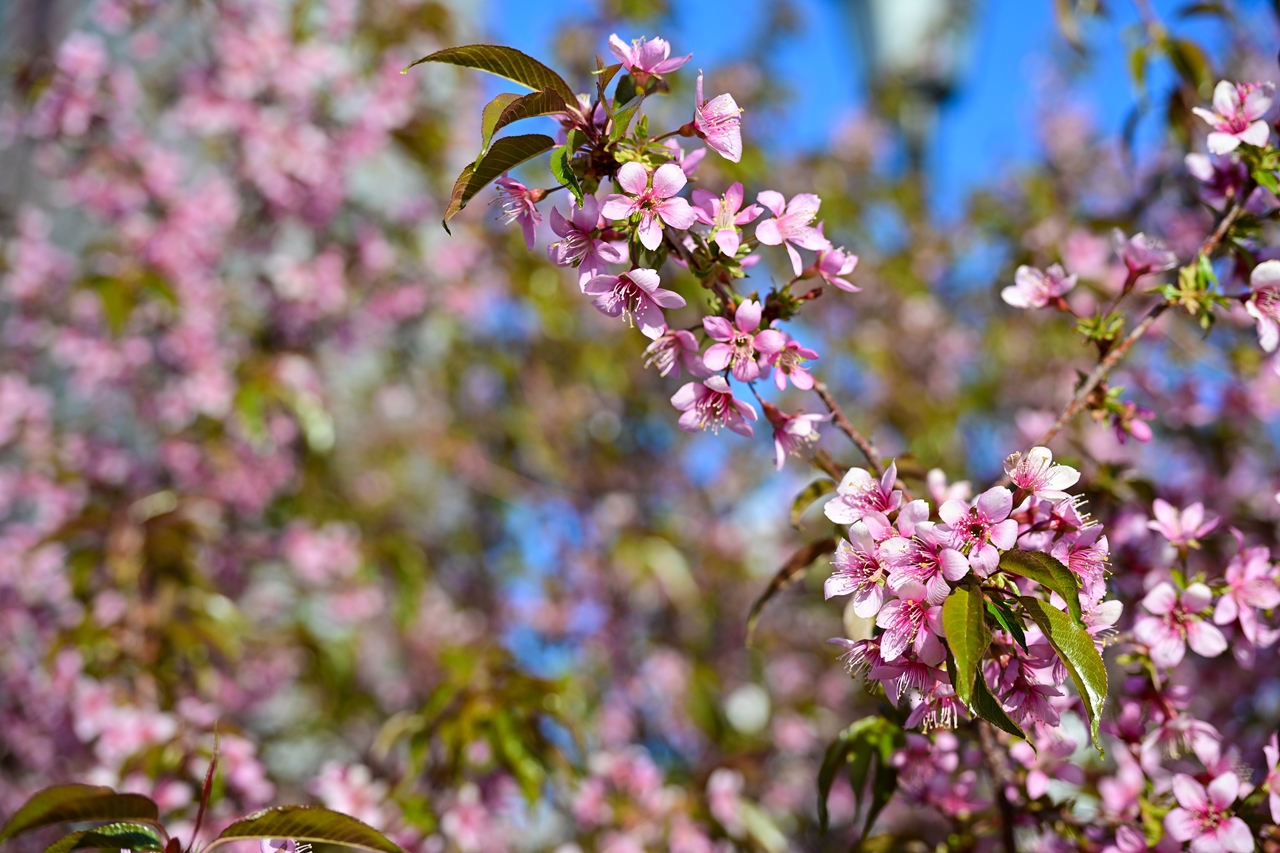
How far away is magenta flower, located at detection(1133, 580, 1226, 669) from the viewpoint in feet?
3.42

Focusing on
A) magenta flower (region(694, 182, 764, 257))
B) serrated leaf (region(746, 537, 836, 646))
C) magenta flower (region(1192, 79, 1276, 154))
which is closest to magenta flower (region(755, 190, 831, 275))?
magenta flower (region(694, 182, 764, 257))

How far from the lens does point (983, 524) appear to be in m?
0.83

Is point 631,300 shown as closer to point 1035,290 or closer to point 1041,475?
point 1041,475

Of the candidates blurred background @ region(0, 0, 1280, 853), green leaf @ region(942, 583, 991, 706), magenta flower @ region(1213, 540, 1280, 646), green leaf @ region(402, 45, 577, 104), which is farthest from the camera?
blurred background @ region(0, 0, 1280, 853)

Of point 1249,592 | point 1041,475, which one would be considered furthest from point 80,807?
point 1249,592

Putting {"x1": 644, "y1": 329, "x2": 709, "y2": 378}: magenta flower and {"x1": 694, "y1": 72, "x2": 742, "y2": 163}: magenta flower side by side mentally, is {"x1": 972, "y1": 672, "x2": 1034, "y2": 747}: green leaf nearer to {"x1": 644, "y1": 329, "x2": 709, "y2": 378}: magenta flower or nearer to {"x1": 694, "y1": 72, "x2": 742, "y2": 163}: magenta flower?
{"x1": 644, "y1": 329, "x2": 709, "y2": 378}: magenta flower

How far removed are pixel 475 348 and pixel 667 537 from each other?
3.91ft

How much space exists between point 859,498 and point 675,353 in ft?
0.79

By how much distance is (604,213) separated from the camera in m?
0.87

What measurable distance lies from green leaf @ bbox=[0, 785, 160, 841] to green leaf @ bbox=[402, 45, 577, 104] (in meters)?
0.78

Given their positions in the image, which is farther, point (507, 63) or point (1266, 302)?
point (1266, 302)

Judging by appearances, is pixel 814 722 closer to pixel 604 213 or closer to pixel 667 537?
pixel 667 537

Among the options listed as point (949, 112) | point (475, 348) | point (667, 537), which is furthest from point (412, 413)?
point (949, 112)

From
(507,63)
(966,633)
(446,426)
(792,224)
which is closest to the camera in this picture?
(966,633)
